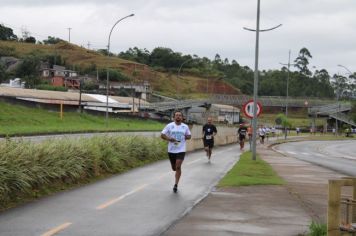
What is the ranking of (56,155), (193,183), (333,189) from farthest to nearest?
(193,183) → (56,155) → (333,189)

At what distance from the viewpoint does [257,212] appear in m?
10.7

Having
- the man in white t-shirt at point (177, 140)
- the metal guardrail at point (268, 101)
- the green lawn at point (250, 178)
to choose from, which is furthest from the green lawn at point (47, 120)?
the metal guardrail at point (268, 101)

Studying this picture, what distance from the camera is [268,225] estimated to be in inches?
369

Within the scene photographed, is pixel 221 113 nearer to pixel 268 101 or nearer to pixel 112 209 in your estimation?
pixel 268 101

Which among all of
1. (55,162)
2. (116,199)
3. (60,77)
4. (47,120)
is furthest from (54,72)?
(116,199)

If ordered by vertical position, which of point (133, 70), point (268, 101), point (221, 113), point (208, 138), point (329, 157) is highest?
point (133, 70)

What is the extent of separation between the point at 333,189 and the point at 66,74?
13775 centimetres

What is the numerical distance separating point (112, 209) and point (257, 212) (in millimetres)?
2545

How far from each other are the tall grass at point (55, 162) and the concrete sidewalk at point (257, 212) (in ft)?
11.1

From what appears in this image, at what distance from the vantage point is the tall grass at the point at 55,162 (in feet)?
37.3

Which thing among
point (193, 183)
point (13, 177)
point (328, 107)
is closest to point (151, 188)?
point (193, 183)

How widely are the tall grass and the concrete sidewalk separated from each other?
11.1ft

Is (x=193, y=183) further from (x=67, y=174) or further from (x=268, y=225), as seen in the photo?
(x=268, y=225)

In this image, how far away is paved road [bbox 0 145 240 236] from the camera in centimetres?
877
